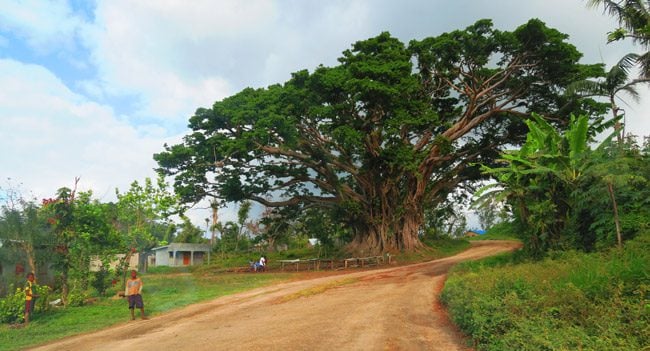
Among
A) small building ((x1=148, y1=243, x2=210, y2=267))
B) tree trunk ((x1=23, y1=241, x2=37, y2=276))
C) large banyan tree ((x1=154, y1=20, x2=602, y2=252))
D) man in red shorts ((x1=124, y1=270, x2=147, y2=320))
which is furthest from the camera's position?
small building ((x1=148, y1=243, x2=210, y2=267))

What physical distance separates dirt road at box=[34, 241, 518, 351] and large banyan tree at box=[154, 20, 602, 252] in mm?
11322

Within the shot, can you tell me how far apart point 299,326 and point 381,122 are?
17.5 metres

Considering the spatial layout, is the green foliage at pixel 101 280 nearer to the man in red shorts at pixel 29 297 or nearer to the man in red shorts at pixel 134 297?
the man in red shorts at pixel 29 297

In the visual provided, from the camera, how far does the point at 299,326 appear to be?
31.2ft

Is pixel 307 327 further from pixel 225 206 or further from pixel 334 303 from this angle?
pixel 225 206

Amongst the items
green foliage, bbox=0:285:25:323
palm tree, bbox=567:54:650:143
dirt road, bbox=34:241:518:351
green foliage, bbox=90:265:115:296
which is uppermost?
palm tree, bbox=567:54:650:143

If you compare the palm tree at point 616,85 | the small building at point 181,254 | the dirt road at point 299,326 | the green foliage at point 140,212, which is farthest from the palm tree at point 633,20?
the small building at point 181,254

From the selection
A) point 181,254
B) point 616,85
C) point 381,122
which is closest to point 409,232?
point 381,122

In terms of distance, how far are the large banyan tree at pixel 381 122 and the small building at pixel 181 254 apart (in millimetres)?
21085

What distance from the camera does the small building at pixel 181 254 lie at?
157ft

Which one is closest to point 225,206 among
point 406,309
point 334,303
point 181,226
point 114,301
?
point 114,301

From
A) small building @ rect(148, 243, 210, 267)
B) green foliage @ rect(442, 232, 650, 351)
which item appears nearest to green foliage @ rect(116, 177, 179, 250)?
green foliage @ rect(442, 232, 650, 351)

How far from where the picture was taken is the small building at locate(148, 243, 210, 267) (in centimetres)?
4775

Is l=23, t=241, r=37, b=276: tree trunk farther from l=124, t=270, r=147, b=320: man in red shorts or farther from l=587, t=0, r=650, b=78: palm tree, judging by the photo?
l=587, t=0, r=650, b=78: palm tree
